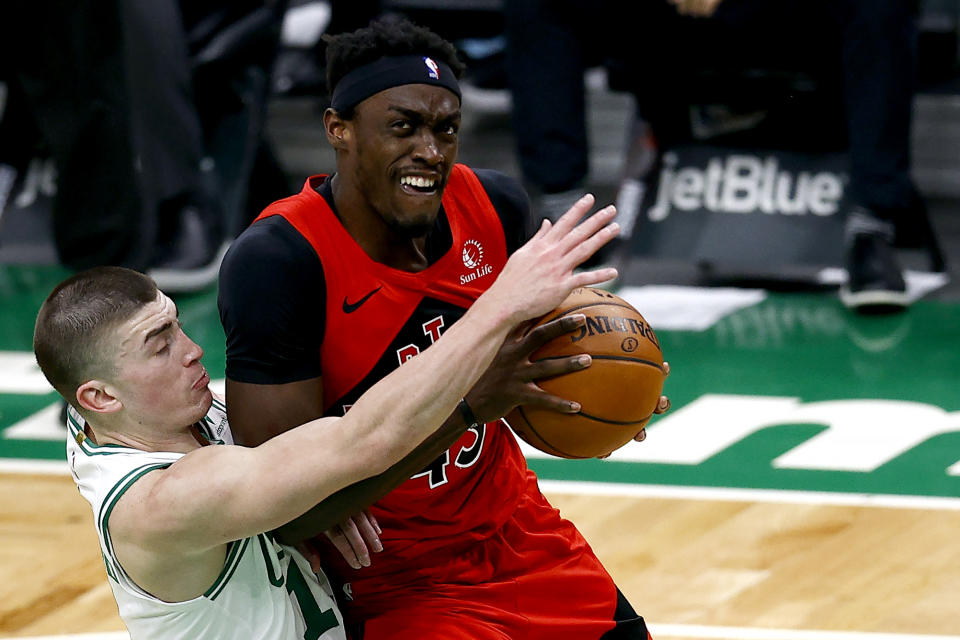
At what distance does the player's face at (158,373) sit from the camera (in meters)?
2.85

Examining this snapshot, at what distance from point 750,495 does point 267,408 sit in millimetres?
2164

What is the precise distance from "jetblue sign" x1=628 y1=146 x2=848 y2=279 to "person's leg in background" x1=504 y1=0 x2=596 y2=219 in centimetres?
45

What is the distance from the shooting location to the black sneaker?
19.9 ft

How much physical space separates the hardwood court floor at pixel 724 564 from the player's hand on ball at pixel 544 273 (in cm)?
152

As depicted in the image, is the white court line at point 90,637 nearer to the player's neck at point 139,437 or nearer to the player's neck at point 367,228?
the player's neck at point 139,437

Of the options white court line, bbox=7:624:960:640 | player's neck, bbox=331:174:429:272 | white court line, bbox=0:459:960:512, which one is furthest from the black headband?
white court line, bbox=0:459:960:512

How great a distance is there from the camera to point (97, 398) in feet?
9.36

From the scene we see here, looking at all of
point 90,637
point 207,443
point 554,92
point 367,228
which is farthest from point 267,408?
point 554,92

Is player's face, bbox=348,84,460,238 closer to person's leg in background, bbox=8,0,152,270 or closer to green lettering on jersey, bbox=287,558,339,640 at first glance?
green lettering on jersey, bbox=287,558,339,640

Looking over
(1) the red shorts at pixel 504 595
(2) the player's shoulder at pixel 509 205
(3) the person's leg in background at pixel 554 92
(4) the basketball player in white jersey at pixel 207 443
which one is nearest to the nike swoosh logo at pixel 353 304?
(4) the basketball player in white jersey at pixel 207 443

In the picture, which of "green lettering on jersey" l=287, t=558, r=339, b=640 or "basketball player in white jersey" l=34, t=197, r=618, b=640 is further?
"green lettering on jersey" l=287, t=558, r=339, b=640

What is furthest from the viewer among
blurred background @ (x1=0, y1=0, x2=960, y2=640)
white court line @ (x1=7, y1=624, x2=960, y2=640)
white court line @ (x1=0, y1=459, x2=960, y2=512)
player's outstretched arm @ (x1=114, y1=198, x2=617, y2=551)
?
white court line @ (x1=0, y1=459, x2=960, y2=512)

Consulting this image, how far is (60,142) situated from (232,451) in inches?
121

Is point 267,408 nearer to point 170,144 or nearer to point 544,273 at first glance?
point 544,273
